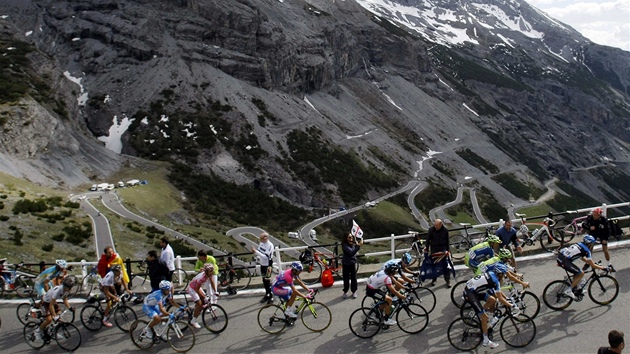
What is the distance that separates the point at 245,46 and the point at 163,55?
22123mm

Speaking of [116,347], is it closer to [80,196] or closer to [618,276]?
[618,276]

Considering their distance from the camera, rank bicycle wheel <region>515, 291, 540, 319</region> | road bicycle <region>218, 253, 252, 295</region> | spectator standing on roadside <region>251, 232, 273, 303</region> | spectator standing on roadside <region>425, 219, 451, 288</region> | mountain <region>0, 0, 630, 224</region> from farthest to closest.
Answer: mountain <region>0, 0, 630, 224</region> → road bicycle <region>218, 253, 252, 295</region> → spectator standing on roadside <region>251, 232, 273, 303</region> → spectator standing on roadside <region>425, 219, 451, 288</region> → bicycle wheel <region>515, 291, 540, 319</region>

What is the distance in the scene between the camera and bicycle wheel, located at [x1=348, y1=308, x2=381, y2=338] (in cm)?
1245

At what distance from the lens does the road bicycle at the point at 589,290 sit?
12828 mm

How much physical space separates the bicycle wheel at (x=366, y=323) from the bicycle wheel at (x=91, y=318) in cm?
777

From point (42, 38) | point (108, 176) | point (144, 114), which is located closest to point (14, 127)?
point (108, 176)

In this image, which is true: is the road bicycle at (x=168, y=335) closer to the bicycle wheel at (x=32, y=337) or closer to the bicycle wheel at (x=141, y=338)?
the bicycle wheel at (x=141, y=338)

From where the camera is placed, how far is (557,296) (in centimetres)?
1295

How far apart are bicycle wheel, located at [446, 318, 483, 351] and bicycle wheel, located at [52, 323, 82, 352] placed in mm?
10507

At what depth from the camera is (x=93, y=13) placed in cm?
11331

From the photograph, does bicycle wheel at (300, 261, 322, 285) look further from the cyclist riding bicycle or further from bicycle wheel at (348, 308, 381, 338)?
the cyclist riding bicycle

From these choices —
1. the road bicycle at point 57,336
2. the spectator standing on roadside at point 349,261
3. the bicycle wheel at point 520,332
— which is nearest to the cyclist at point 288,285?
the spectator standing on roadside at point 349,261

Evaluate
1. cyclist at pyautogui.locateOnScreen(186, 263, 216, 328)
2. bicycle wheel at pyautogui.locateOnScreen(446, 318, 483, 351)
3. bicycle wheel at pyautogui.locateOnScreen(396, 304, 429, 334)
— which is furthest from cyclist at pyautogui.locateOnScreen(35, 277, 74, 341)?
bicycle wheel at pyautogui.locateOnScreen(446, 318, 483, 351)

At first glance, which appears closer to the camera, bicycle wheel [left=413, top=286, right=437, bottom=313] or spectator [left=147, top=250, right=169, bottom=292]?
bicycle wheel [left=413, top=286, right=437, bottom=313]
